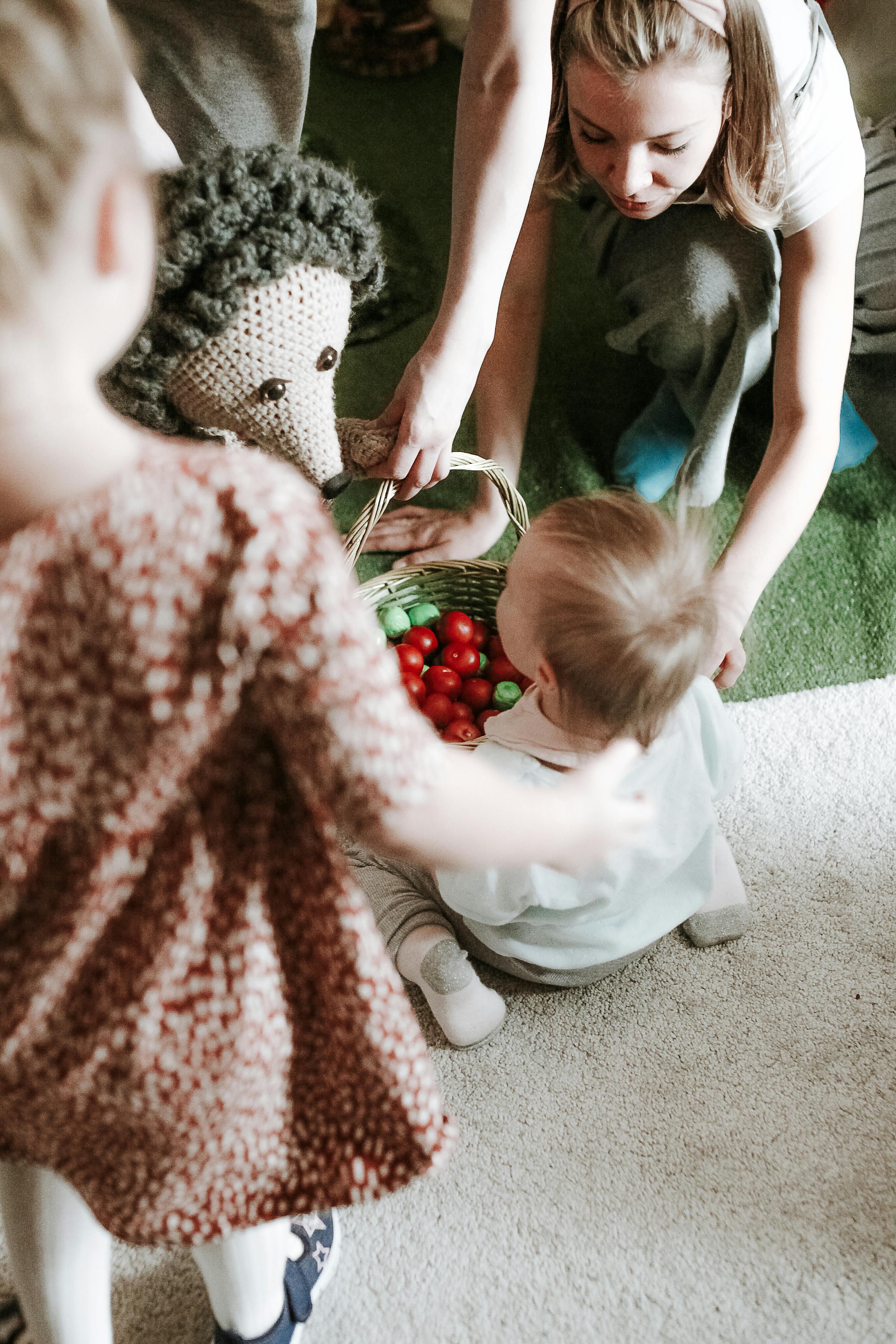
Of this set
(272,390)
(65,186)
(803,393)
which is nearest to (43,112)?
(65,186)

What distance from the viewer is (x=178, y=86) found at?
2.75 ft

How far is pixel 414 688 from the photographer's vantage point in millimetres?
1177

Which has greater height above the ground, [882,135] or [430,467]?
[430,467]

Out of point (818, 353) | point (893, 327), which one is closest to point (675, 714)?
point (818, 353)

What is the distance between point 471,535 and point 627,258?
1.34 ft

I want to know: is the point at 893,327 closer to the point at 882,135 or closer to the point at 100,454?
the point at 882,135

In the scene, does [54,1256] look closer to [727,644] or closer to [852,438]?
[727,644]

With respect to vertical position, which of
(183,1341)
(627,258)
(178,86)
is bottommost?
(183,1341)

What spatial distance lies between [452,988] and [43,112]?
81 cm

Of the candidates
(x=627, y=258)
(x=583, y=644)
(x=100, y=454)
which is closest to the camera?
(x=100, y=454)

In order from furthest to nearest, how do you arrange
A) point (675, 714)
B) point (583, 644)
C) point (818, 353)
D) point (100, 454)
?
point (818, 353) < point (675, 714) < point (583, 644) < point (100, 454)

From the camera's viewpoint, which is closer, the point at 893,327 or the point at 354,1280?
the point at 354,1280

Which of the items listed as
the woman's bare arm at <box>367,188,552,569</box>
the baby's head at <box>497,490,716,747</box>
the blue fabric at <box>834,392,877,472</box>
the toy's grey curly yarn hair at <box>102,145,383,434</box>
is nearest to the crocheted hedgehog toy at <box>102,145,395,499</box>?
the toy's grey curly yarn hair at <box>102,145,383,434</box>

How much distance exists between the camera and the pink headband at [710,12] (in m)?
0.95
